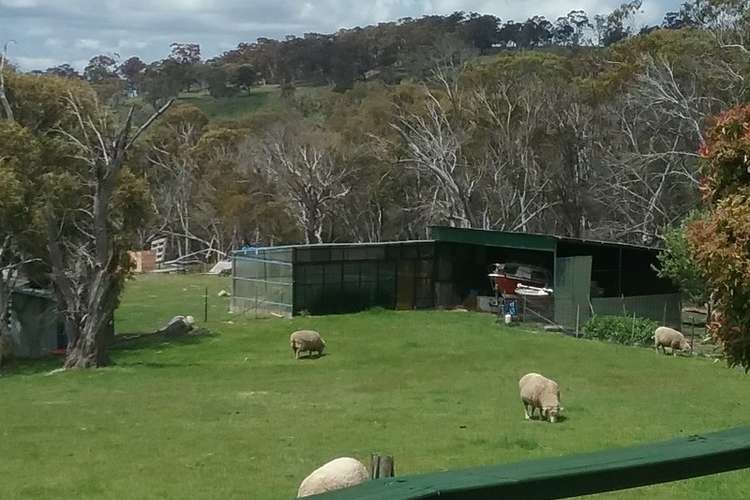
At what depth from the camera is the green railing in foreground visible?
7.29ft

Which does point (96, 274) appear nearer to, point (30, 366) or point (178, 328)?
point (30, 366)

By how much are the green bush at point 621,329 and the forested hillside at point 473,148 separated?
8.60m

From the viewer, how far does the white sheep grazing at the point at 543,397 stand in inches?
834

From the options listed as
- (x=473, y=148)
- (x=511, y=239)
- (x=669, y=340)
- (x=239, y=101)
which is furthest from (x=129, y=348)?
(x=239, y=101)

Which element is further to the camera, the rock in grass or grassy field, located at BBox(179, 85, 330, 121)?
grassy field, located at BBox(179, 85, 330, 121)

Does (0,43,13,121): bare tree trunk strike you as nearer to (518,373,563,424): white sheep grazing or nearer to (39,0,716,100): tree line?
(518,373,563,424): white sheep grazing

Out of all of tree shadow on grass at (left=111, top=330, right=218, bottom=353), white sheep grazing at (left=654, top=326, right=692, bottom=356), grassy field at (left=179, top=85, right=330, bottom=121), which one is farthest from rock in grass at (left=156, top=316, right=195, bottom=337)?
grassy field at (left=179, top=85, right=330, bottom=121)

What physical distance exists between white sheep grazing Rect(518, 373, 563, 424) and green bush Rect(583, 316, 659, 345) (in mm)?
14155

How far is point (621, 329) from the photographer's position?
35.6m

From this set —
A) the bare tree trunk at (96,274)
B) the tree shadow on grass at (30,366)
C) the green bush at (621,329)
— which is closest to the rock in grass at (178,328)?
the tree shadow on grass at (30,366)

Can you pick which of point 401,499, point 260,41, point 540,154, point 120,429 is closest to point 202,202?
point 540,154

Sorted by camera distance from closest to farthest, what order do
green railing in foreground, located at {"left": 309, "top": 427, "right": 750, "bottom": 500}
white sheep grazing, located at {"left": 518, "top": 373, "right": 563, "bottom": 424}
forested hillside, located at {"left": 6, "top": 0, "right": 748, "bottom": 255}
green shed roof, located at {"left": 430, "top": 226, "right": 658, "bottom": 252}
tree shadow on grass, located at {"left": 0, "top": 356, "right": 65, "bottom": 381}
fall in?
1. green railing in foreground, located at {"left": 309, "top": 427, "right": 750, "bottom": 500}
2. white sheep grazing, located at {"left": 518, "top": 373, "right": 563, "bottom": 424}
3. tree shadow on grass, located at {"left": 0, "top": 356, "right": 65, "bottom": 381}
4. green shed roof, located at {"left": 430, "top": 226, "right": 658, "bottom": 252}
5. forested hillside, located at {"left": 6, "top": 0, "right": 748, "bottom": 255}

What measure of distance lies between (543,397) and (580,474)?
19.1 metres

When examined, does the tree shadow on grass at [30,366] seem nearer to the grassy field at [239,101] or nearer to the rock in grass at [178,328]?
the rock in grass at [178,328]
